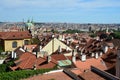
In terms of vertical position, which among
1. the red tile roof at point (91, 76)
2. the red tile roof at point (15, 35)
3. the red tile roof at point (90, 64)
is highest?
the red tile roof at point (15, 35)

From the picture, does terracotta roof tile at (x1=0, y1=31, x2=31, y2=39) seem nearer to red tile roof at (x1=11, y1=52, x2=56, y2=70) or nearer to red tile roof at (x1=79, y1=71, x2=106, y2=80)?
red tile roof at (x1=11, y1=52, x2=56, y2=70)

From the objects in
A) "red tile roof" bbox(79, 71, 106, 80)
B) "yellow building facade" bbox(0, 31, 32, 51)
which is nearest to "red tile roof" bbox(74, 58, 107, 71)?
"red tile roof" bbox(79, 71, 106, 80)

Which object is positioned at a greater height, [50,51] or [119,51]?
[119,51]

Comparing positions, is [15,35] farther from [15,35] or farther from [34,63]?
[34,63]

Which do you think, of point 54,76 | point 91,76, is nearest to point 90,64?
point 54,76

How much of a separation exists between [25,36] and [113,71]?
38752mm

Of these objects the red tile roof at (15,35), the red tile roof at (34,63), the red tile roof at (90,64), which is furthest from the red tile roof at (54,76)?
the red tile roof at (15,35)

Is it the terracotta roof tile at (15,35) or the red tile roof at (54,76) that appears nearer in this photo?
the red tile roof at (54,76)

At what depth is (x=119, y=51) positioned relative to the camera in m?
27.0

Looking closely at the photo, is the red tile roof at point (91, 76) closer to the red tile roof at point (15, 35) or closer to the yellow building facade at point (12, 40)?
the yellow building facade at point (12, 40)

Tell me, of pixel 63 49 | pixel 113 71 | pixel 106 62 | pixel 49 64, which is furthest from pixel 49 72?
pixel 63 49

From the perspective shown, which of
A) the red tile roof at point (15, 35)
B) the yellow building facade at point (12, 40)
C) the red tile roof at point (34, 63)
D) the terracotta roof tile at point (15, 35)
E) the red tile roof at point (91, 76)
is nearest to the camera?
the red tile roof at point (91, 76)

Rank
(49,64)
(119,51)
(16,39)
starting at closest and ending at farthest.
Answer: (119,51)
(49,64)
(16,39)

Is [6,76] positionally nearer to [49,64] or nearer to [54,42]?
[49,64]
